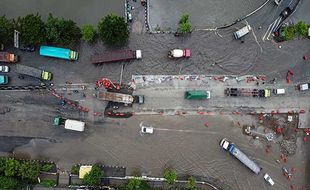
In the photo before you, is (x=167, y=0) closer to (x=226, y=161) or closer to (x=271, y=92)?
(x=271, y=92)

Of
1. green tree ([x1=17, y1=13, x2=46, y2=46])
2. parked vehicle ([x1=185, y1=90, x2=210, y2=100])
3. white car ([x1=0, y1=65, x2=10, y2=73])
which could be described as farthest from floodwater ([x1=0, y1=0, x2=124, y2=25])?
parked vehicle ([x1=185, y1=90, x2=210, y2=100])

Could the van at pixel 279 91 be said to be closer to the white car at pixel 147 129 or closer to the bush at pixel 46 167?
the white car at pixel 147 129

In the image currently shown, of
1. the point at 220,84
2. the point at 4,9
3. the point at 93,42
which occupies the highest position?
the point at 4,9

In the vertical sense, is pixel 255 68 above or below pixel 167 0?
below

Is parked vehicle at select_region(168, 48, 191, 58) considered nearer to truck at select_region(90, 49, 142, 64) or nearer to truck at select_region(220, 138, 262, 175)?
truck at select_region(90, 49, 142, 64)

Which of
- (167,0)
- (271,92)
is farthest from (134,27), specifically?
(271,92)

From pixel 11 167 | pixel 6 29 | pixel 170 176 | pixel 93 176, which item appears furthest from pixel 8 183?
pixel 170 176
